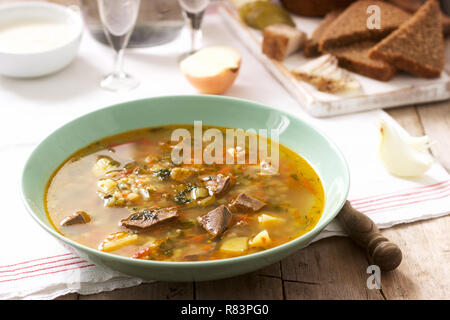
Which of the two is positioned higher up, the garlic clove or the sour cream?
the sour cream

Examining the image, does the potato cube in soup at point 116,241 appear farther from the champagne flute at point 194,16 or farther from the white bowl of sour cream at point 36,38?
the champagne flute at point 194,16

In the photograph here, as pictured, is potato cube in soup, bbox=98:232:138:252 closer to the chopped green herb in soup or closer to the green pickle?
the chopped green herb in soup

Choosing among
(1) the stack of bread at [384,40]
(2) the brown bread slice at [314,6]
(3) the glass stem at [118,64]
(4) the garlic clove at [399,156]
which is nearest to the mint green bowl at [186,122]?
(4) the garlic clove at [399,156]

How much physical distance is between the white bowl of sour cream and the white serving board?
1.07 metres

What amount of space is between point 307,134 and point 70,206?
90cm

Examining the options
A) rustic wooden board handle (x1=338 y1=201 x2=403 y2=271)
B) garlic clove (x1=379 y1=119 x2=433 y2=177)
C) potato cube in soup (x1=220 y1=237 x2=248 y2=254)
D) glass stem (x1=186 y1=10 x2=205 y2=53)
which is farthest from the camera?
glass stem (x1=186 y1=10 x2=205 y2=53)

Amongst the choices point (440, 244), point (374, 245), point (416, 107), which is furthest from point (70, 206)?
point (416, 107)

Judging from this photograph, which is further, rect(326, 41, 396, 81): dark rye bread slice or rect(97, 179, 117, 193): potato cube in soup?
rect(326, 41, 396, 81): dark rye bread slice

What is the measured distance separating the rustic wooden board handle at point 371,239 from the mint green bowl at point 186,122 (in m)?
0.11

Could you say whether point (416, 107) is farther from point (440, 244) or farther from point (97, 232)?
point (97, 232)

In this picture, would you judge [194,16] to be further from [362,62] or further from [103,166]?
[103,166]

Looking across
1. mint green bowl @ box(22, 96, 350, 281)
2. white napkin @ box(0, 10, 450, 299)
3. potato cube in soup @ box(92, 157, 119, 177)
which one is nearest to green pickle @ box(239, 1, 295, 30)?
white napkin @ box(0, 10, 450, 299)

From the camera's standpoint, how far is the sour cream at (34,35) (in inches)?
120

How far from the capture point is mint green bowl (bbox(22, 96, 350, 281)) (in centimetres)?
161
